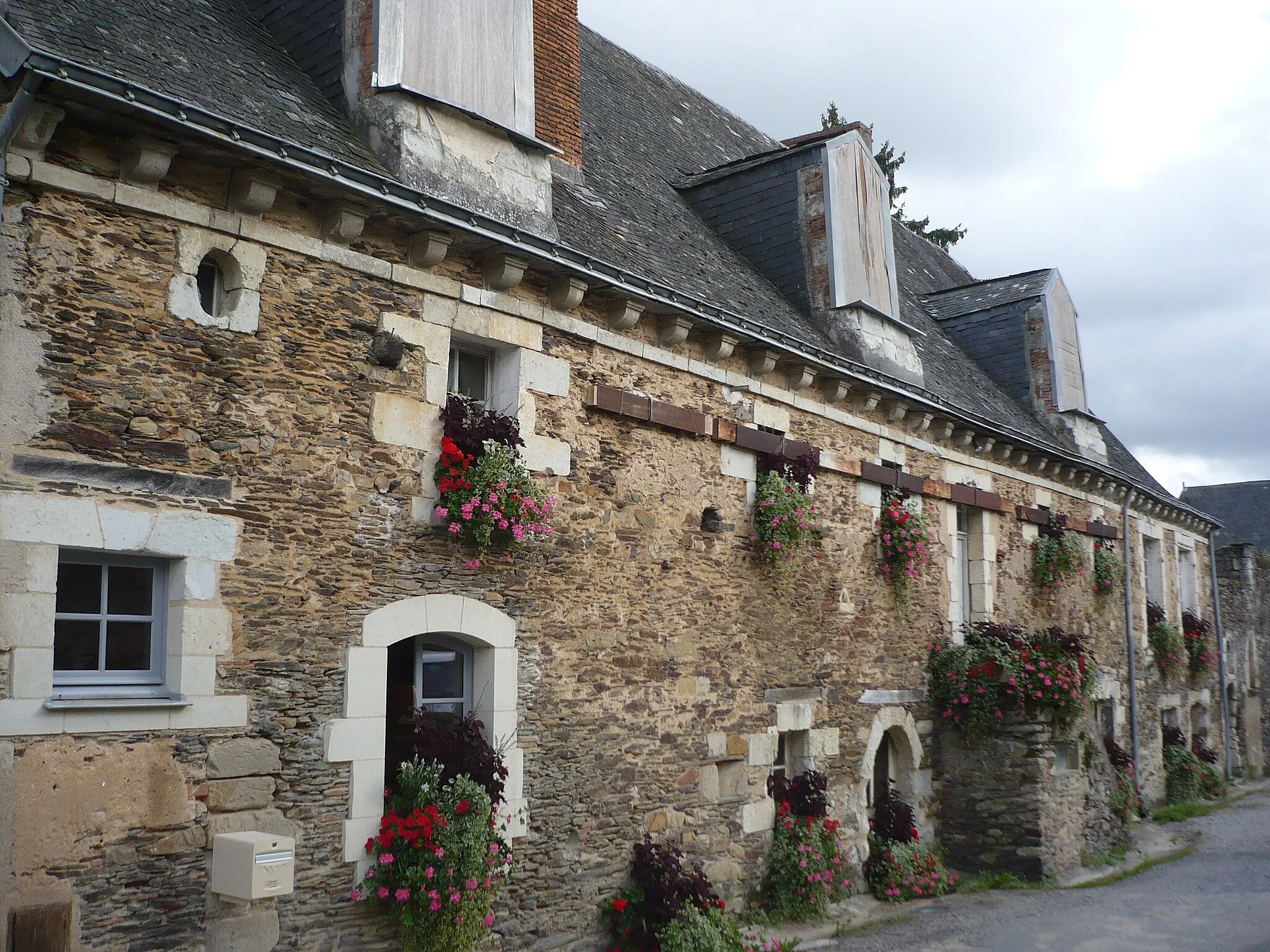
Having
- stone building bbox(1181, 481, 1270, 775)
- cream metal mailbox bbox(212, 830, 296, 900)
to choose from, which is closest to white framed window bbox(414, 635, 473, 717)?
cream metal mailbox bbox(212, 830, 296, 900)

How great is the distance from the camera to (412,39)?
6785mm

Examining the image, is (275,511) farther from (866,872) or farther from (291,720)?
(866,872)

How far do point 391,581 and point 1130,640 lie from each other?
12.6 m

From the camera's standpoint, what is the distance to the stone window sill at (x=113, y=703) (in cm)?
474

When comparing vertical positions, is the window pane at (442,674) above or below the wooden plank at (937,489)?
below

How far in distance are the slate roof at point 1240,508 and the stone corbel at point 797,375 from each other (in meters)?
22.2

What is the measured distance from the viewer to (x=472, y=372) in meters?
7.07

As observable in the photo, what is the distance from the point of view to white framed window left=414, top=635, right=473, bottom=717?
6504 mm

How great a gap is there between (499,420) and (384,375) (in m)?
0.76

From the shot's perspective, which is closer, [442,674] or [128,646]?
[128,646]

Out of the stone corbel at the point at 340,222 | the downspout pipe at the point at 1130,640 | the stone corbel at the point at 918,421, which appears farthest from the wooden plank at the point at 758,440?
the downspout pipe at the point at 1130,640

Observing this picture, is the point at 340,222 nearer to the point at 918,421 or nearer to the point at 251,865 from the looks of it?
the point at 251,865

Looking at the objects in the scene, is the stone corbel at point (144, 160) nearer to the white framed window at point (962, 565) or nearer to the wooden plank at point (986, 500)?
the white framed window at point (962, 565)

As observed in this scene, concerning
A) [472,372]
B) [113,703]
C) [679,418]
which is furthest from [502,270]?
[113,703]
